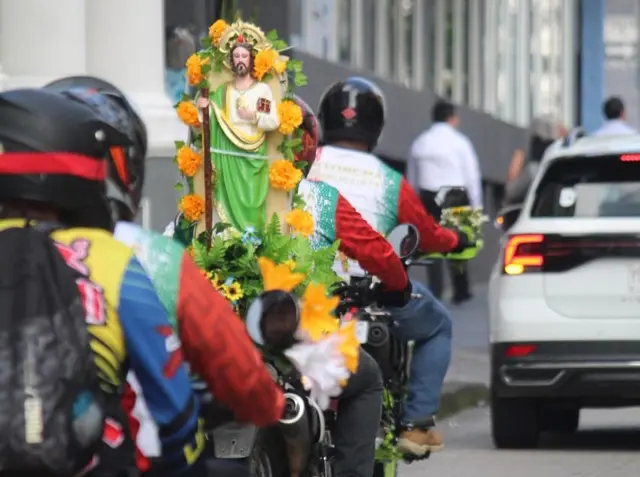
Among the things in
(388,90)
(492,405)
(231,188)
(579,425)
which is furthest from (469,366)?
(231,188)

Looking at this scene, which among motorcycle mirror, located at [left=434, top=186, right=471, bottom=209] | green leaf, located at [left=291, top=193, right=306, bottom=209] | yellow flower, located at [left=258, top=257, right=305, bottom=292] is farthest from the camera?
motorcycle mirror, located at [left=434, top=186, right=471, bottom=209]

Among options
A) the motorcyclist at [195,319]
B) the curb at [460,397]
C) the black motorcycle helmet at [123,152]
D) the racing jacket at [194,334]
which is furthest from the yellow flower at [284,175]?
the curb at [460,397]

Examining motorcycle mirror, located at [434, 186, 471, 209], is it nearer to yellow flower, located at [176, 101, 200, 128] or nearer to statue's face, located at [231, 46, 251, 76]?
statue's face, located at [231, 46, 251, 76]

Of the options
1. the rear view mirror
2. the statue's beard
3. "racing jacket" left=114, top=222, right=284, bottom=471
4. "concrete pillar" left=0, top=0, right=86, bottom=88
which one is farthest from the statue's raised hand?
"concrete pillar" left=0, top=0, right=86, bottom=88

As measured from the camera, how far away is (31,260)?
11.5ft

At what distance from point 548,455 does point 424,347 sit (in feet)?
8.18

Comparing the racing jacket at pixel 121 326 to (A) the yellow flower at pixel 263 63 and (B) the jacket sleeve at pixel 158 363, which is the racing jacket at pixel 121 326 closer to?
(B) the jacket sleeve at pixel 158 363

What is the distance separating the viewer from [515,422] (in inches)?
444

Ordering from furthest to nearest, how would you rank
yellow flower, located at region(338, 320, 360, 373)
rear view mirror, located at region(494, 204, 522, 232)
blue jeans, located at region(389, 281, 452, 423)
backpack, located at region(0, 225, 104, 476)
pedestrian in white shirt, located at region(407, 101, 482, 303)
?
pedestrian in white shirt, located at region(407, 101, 482, 303), rear view mirror, located at region(494, 204, 522, 232), blue jeans, located at region(389, 281, 452, 423), yellow flower, located at region(338, 320, 360, 373), backpack, located at region(0, 225, 104, 476)

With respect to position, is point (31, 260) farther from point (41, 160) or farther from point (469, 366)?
point (469, 366)

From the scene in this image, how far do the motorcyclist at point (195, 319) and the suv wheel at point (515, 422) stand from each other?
7194 mm

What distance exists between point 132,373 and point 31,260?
1.01 feet

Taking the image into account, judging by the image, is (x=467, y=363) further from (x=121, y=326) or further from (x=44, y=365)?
(x=44, y=365)

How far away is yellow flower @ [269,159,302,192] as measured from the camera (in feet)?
23.2
